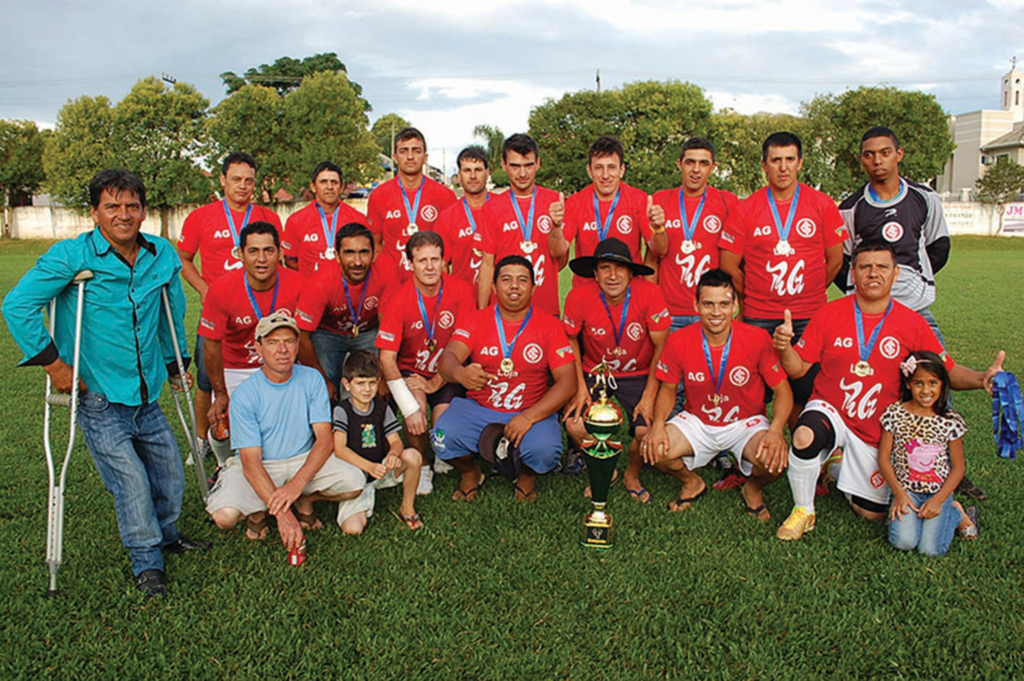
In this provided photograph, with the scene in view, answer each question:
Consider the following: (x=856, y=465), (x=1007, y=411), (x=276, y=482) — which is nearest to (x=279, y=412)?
(x=276, y=482)

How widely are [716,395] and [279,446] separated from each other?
2.89 meters

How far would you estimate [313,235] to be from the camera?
262 inches

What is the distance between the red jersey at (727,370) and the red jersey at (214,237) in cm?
350

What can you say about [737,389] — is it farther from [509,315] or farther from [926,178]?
[926,178]

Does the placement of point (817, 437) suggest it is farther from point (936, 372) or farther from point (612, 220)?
point (612, 220)

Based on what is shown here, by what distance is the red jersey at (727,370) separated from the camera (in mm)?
4938

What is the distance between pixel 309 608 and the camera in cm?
375

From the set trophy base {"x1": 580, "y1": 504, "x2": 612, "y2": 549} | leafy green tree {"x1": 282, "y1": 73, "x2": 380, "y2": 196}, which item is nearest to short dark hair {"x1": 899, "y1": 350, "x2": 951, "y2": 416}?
trophy base {"x1": 580, "y1": 504, "x2": 612, "y2": 549}

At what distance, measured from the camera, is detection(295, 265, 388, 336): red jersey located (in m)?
5.41

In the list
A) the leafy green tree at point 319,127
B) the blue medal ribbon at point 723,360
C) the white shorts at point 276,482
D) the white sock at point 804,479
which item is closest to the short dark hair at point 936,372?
the white sock at point 804,479

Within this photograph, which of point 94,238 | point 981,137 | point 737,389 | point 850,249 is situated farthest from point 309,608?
point 981,137

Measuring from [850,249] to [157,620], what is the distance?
5199 mm

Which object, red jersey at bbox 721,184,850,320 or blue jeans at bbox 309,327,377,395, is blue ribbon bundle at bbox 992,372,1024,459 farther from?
blue jeans at bbox 309,327,377,395

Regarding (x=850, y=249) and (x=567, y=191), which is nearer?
(x=850, y=249)
